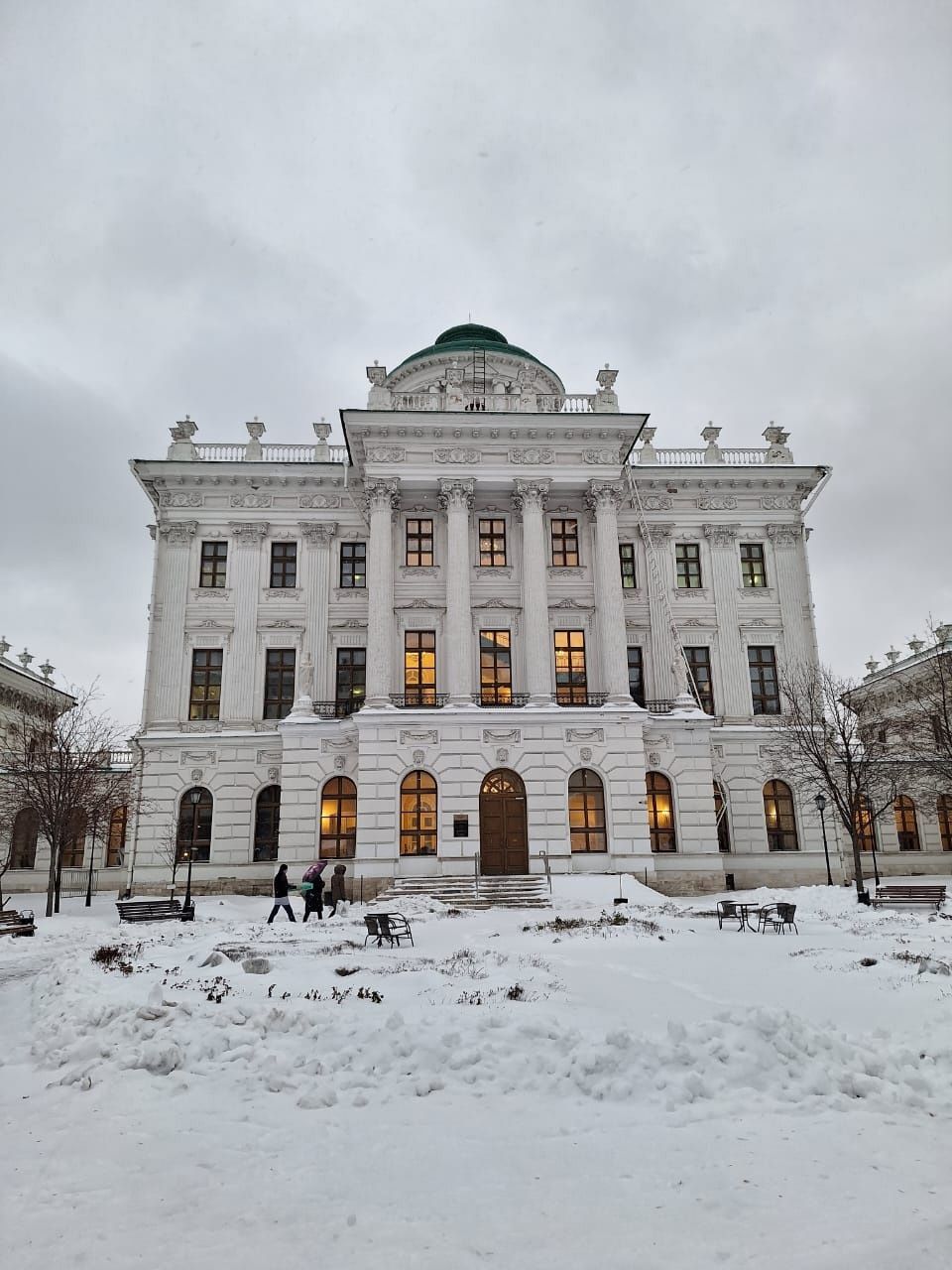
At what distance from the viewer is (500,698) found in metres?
31.2

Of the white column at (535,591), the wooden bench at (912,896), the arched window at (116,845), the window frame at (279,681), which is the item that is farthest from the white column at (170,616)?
the wooden bench at (912,896)

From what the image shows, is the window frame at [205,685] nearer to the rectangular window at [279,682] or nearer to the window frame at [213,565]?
the rectangular window at [279,682]

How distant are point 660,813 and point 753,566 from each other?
12748 millimetres

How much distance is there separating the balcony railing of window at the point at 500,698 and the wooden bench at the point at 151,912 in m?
12.8

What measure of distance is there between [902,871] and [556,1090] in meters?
38.2

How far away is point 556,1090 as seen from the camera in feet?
25.2

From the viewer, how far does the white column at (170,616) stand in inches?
1302

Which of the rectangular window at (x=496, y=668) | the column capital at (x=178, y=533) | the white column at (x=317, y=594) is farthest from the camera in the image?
the column capital at (x=178, y=533)

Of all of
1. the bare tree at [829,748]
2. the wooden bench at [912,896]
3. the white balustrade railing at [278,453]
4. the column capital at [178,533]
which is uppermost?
the white balustrade railing at [278,453]

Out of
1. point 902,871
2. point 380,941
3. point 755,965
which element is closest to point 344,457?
point 380,941

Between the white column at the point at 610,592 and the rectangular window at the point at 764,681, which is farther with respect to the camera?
the rectangular window at the point at 764,681

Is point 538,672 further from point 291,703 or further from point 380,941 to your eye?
point 380,941

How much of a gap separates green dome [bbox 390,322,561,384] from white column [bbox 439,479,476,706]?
10855mm

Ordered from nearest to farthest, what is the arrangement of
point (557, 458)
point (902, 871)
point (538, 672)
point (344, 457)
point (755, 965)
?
point (755, 965)
point (538, 672)
point (557, 458)
point (344, 457)
point (902, 871)
